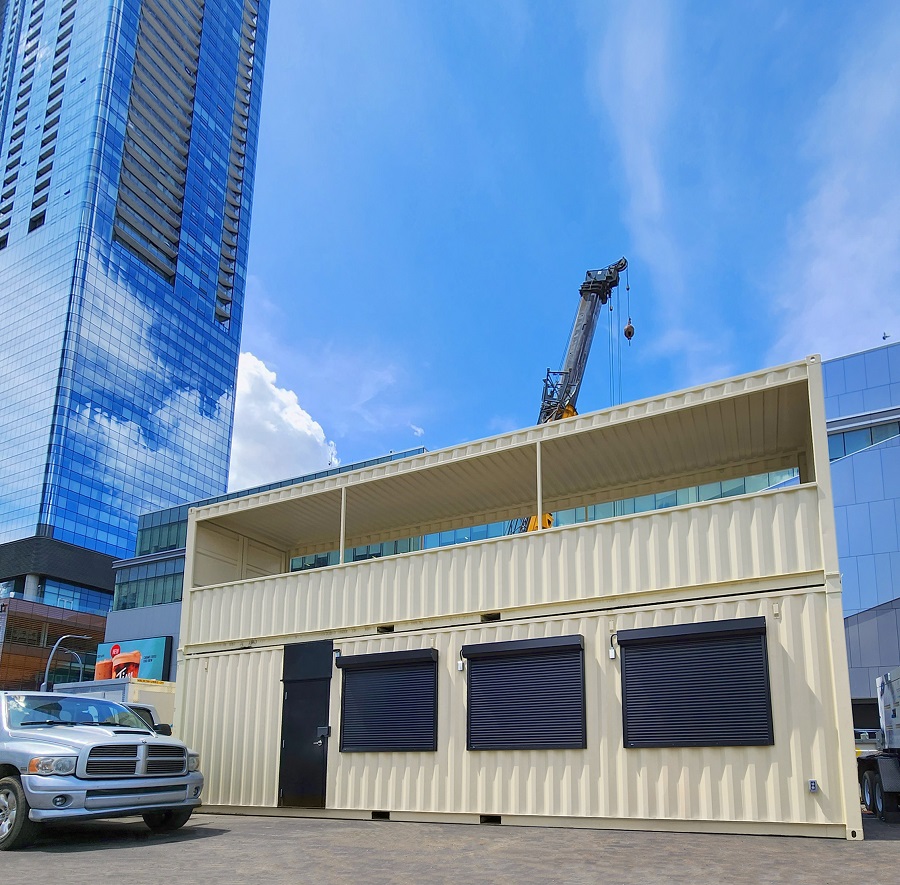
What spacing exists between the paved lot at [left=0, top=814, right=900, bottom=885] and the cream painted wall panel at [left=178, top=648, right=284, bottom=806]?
3.25m

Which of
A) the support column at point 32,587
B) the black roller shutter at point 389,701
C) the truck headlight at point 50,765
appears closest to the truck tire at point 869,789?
the black roller shutter at point 389,701

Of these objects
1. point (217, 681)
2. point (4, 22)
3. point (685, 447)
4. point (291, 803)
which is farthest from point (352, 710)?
point (4, 22)

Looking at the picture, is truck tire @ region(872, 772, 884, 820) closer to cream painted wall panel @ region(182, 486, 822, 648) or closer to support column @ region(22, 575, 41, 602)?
cream painted wall panel @ region(182, 486, 822, 648)

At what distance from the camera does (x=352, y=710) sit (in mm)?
14023

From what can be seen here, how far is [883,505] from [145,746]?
32497 mm

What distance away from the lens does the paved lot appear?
7297 mm

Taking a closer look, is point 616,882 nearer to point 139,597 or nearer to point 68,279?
point 139,597

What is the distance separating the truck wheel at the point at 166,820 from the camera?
11.1 metres

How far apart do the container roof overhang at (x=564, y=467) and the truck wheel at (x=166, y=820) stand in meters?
6.02

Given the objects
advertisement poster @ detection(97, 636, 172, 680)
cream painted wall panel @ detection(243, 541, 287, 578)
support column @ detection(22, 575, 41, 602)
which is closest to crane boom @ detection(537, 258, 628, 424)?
cream painted wall panel @ detection(243, 541, 287, 578)

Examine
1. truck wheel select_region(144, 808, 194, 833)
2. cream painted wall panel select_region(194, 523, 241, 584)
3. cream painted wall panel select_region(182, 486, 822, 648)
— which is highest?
cream painted wall panel select_region(194, 523, 241, 584)

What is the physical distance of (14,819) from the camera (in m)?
9.44

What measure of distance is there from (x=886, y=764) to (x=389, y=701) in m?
7.97

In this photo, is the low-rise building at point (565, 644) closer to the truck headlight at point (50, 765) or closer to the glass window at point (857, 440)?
the truck headlight at point (50, 765)
